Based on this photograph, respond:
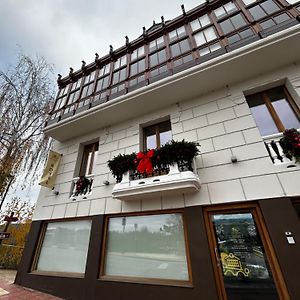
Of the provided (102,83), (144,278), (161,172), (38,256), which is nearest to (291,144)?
(161,172)

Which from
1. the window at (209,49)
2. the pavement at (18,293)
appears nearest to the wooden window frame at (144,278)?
the pavement at (18,293)

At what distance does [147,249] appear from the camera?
12.5 feet

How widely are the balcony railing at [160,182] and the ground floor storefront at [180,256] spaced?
1.72 feet

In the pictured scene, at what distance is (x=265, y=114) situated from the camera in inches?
162

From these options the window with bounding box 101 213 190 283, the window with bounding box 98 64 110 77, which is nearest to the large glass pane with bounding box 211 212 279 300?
the window with bounding box 101 213 190 283

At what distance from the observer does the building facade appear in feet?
10.00

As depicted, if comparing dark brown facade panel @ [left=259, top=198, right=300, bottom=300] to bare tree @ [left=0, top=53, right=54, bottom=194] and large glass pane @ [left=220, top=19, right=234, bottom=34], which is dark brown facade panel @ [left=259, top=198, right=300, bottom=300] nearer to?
large glass pane @ [left=220, top=19, right=234, bottom=34]

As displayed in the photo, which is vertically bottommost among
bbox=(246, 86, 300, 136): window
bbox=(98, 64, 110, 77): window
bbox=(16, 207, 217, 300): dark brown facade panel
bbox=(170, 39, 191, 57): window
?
bbox=(16, 207, 217, 300): dark brown facade panel

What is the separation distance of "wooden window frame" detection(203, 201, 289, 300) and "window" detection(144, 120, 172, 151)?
234 centimetres

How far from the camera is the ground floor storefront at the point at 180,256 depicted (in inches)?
111

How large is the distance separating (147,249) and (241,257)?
191 centimetres

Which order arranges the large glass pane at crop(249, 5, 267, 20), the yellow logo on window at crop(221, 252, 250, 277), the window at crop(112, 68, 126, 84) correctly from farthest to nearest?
1. the window at crop(112, 68, 126, 84)
2. the large glass pane at crop(249, 5, 267, 20)
3. the yellow logo on window at crop(221, 252, 250, 277)

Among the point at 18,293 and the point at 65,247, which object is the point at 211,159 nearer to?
the point at 65,247

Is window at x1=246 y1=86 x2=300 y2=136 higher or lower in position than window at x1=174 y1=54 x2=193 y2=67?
lower
